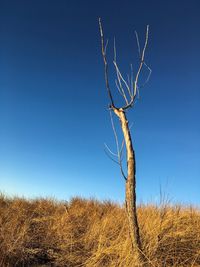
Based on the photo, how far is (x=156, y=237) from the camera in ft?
19.1

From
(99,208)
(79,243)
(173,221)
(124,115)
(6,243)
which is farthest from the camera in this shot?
(99,208)

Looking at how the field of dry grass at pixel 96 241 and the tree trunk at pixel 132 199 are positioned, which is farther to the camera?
the field of dry grass at pixel 96 241

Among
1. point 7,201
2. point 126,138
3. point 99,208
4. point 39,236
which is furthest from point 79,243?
point 7,201

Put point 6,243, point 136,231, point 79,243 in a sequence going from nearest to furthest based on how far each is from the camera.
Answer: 1. point 136,231
2. point 6,243
3. point 79,243

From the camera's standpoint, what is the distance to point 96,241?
7051 mm

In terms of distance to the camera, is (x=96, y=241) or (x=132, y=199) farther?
(x=96, y=241)

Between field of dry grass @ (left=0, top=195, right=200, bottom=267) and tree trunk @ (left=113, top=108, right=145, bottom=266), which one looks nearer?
tree trunk @ (left=113, top=108, right=145, bottom=266)

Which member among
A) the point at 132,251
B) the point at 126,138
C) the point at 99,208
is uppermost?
the point at 99,208

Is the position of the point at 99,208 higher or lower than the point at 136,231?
higher

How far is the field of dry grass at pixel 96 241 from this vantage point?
5.77 metres

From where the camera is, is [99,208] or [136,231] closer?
[136,231]

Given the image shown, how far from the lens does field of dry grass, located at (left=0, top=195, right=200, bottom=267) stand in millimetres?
5766

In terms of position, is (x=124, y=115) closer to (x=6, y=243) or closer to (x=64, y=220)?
(x=6, y=243)

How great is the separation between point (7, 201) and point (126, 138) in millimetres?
6577
